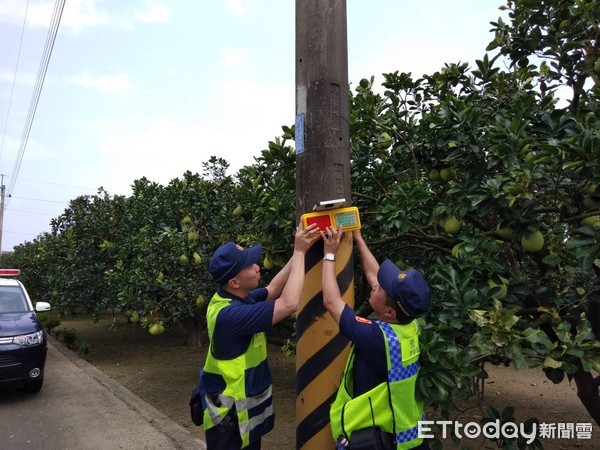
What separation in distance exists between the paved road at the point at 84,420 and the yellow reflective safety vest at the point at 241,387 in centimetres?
284

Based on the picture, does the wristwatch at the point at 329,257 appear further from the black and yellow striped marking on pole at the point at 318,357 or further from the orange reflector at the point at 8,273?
the orange reflector at the point at 8,273

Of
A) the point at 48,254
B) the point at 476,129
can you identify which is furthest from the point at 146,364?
the point at 476,129

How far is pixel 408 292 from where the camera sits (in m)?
2.18

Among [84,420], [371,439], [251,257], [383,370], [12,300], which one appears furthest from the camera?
[12,300]

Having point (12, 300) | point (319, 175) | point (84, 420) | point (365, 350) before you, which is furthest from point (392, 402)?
point (12, 300)

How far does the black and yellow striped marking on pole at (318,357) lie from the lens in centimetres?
240

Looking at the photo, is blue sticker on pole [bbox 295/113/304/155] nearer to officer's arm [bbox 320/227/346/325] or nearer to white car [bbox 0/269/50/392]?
officer's arm [bbox 320/227/346/325]

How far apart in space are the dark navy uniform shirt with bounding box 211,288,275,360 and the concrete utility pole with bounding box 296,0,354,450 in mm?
196

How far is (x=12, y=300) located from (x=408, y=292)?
8193 mm

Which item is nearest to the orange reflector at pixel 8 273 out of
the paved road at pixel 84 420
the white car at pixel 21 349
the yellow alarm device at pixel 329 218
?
the white car at pixel 21 349

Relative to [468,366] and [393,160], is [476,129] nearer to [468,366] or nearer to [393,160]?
[393,160]

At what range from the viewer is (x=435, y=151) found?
11.5 feet

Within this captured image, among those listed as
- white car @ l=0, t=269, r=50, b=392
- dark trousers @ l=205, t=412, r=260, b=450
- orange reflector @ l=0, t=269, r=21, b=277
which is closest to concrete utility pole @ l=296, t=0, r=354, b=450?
dark trousers @ l=205, t=412, r=260, b=450

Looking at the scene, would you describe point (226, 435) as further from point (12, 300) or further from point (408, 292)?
point (12, 300)
